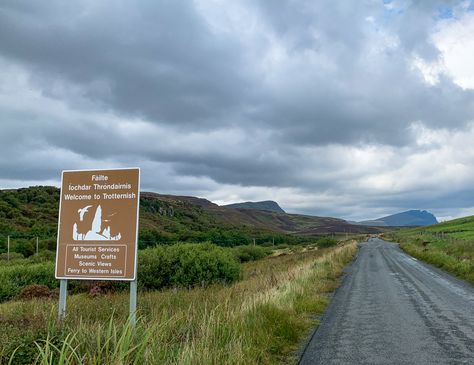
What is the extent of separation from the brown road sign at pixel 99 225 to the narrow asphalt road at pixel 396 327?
10.6 ft

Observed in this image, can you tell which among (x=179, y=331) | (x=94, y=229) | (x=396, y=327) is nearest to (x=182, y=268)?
(x=396, y=327)

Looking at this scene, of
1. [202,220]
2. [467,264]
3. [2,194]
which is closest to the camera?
[467,264]

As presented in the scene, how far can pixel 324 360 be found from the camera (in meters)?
6.79

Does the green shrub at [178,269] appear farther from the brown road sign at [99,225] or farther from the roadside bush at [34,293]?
the brown road sign at [99,225]

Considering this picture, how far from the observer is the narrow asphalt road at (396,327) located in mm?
7039

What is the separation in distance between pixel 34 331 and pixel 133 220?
7.06 ft

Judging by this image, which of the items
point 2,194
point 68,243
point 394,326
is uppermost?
point 2,194

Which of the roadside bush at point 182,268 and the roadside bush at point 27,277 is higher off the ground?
the roadside bush at point 182,268

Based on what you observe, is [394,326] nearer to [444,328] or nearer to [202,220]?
[444,328]

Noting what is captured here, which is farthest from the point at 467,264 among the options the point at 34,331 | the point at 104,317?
the point at 34,331

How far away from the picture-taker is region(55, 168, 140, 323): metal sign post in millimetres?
6684

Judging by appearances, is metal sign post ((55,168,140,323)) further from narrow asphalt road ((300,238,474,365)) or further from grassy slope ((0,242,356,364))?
narrow asphalt road ((300,238,474,365))

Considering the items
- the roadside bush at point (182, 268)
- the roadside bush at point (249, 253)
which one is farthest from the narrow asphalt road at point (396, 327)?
the roadside bush at point (249, 253)

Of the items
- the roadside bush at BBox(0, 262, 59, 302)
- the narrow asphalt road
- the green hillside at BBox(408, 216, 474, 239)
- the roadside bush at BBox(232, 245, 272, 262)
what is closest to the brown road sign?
the narrow asphalt road
